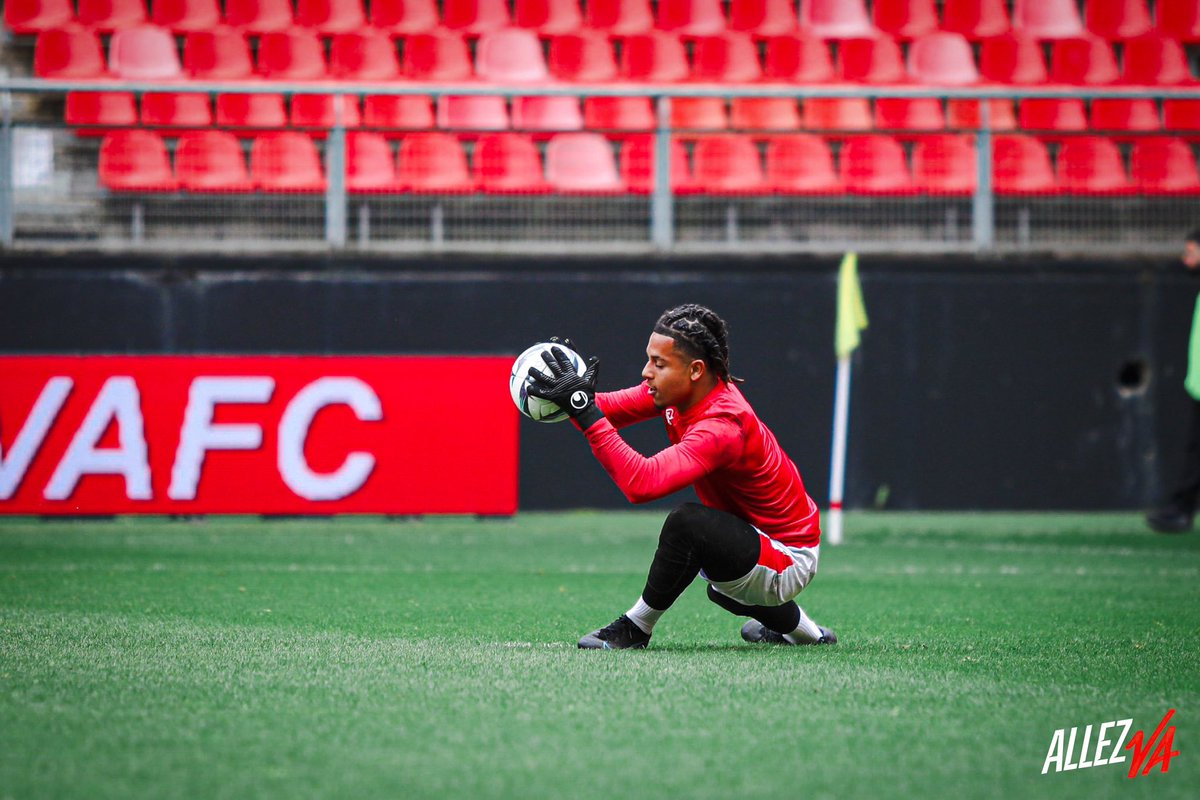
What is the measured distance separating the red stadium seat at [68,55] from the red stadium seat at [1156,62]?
9703 mm

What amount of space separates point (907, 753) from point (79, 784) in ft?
5.84

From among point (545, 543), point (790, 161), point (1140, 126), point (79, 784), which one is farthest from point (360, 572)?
point (1140, 126)

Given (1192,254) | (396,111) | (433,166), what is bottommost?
(1192,254)

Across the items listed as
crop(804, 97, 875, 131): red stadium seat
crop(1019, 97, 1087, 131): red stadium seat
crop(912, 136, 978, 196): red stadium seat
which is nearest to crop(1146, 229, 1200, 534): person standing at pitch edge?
crop(912, 136, 978, 196): red stadium seat

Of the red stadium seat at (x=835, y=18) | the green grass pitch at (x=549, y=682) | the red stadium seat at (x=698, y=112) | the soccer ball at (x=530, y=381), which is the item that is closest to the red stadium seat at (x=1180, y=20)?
the red stadium seat at (x=835, y=18)

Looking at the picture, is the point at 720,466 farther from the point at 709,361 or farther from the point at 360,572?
the point at 360,572

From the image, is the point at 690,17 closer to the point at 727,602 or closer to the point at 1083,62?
the point at 1083,62

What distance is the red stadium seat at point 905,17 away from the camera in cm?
1485

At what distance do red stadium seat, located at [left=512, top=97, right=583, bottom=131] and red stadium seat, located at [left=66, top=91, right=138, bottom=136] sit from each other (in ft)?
10.6

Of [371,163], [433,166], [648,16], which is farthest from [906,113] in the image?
[371,163]

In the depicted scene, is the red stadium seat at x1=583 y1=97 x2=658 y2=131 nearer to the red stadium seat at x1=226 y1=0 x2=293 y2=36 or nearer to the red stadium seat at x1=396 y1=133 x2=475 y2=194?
the red stadium seat at x1=396 y1=133 x2=475 y2=194

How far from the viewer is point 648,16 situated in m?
14.6

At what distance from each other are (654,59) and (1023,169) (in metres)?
3.79

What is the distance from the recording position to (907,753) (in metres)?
3.38
